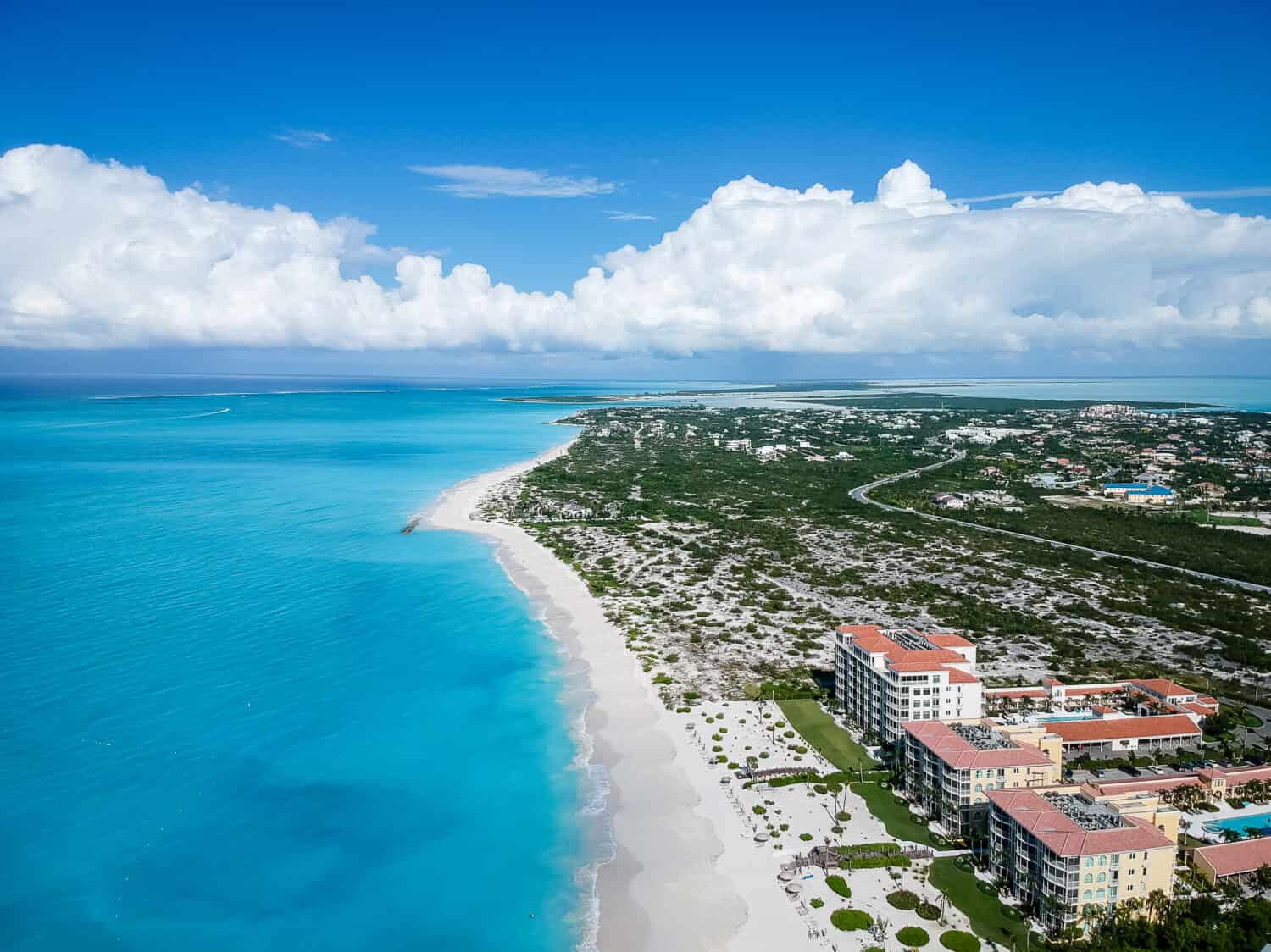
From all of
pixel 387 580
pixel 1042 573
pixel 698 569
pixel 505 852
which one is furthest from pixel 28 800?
pixel 1042 573

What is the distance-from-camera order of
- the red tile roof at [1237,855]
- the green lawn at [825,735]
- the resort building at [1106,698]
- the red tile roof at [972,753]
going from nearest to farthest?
1. the red tile roof at [1237,855]
2. the red tile roof at [972,753]
3. the green lawn at [825,735]
4. the resort building at [1106,698]

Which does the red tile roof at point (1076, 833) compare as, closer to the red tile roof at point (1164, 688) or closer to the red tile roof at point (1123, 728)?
the red tile roof at point (1123, 728)

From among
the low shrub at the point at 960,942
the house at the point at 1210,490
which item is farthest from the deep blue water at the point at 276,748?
the house at the point at 1210,490

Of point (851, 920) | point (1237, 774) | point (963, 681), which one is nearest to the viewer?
point (851, 920)

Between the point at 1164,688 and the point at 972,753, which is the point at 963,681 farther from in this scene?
the point at 1164,688

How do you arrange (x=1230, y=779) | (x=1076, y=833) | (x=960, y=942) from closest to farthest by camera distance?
1. (x=960, y=942)
2. (x=1076, y=833)
3. (x=1230, y=779)

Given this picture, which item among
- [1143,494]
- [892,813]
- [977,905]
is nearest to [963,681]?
[892,813]

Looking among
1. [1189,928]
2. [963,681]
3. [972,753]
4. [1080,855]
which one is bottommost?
[1189,928]

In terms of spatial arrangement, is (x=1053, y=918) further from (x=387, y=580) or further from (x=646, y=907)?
(x=387, y=580)
